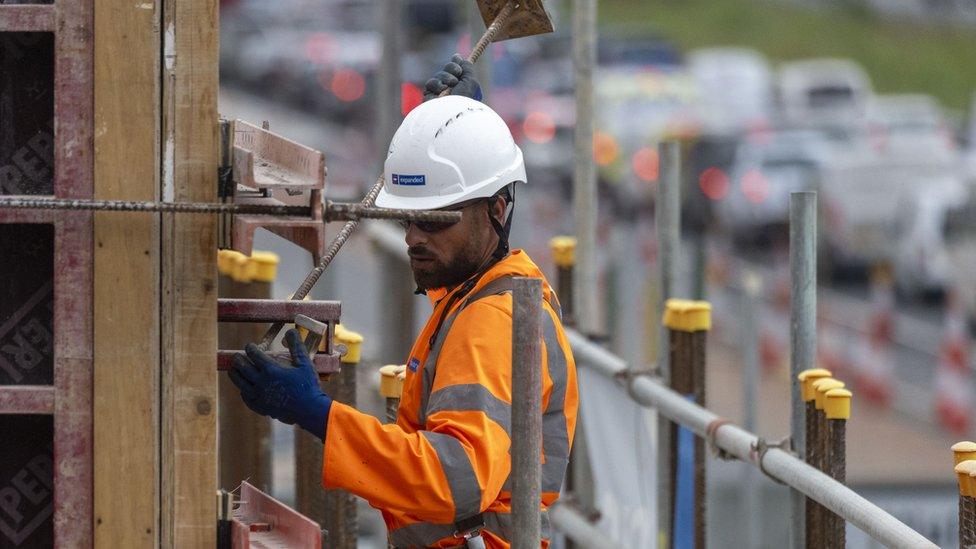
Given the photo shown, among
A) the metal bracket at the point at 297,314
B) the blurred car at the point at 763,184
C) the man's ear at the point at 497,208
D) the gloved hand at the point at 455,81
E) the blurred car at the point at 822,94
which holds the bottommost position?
the metal bracket at the point at 297,314

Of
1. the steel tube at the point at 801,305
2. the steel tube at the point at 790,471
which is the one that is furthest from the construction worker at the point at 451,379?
the steel tube at the point at 801,305

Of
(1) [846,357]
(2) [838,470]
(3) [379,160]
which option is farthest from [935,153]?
(2) [838,470]

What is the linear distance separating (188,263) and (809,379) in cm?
213

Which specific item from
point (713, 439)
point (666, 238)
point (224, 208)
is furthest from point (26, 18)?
point (666, 238)

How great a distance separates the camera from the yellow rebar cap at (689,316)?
6.62 m

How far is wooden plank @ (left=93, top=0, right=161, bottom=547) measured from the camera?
3.92 m

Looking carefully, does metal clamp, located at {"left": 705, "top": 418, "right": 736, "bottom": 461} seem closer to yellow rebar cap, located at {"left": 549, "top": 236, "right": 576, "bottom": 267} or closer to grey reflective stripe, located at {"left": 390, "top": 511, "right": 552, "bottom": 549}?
grey reflective stripe, located at {"left": 390, "top": 511, "right": 552, "bottom": 549}

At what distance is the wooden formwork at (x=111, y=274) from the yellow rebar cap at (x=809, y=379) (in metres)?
2.03

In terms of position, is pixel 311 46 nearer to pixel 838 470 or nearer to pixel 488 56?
pixel 488 56

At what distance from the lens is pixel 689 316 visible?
667cm

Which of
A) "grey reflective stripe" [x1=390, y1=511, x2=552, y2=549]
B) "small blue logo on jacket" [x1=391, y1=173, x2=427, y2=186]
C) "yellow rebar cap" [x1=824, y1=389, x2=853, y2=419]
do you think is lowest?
"grey reflective stripe" [x1=390, y1=511, x2=552, y2=549]

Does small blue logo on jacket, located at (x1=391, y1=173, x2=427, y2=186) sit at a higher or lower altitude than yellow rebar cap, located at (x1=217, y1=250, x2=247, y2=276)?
higher

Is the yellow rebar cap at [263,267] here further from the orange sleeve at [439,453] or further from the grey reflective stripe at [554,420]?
the orange sleeve at [439,453]

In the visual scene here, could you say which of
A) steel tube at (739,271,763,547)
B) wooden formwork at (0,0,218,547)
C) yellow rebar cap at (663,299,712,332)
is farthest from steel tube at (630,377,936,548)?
wooden formwork at (0,0,218,547)
